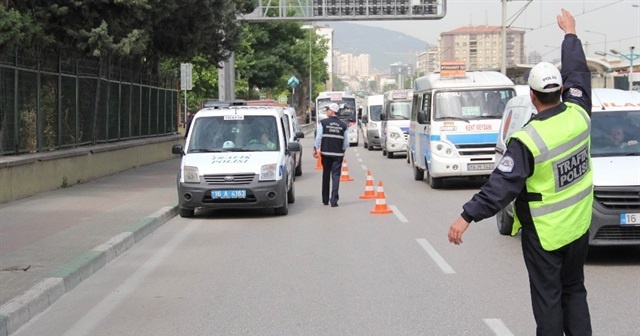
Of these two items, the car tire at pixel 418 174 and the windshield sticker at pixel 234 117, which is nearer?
the windshield sticker at pixel 234 117

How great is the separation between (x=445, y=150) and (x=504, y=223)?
6.93m

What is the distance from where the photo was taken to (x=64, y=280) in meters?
8.75

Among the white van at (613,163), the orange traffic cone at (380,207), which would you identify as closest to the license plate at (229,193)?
the orange traffic cone at (380,207)

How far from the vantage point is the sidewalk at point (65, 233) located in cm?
816

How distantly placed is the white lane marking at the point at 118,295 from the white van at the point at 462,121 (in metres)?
8.43

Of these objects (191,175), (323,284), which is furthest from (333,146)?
(323,284)

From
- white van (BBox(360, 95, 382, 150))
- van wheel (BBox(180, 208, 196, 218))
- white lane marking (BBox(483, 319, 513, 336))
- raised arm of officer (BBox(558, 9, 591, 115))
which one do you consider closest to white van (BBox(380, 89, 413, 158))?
white van (BBox(360, 95, 382, 150))

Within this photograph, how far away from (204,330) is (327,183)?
9.57 meters

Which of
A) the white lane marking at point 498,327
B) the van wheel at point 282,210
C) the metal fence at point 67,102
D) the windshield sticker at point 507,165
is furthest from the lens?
the metal fence at point 67,102

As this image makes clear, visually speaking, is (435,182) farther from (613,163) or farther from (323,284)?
(323,284)

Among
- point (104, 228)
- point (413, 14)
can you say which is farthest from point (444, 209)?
point (413, 14)

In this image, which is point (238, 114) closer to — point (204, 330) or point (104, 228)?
point (104, 228)

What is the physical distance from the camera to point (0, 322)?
22.8 ft

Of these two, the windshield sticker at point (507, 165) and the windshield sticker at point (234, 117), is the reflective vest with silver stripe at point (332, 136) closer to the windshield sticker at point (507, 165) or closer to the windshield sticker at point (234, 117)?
the windshield sticker at point (234, 117)
